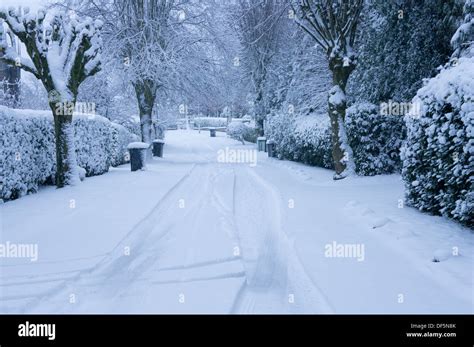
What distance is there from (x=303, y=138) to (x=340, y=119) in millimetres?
5293

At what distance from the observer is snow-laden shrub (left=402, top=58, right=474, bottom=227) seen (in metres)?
5.38

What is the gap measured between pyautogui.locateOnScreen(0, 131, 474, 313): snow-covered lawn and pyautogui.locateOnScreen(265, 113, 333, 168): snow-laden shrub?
17.8 ft

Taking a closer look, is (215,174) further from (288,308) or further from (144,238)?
(288,308)

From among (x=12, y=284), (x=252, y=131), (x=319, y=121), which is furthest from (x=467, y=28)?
(x=252, y=131)

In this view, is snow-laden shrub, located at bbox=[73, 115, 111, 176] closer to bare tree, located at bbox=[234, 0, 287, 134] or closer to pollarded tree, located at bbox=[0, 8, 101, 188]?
pollarded tree, located at bbox=[0, 8, 101, 188]

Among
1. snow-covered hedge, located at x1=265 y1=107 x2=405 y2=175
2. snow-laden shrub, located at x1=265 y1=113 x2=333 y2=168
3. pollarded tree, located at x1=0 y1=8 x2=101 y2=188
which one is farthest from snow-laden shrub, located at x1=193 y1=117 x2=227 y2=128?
pollarded tree, located at x1=0 y1=8 x2=101 y2=188

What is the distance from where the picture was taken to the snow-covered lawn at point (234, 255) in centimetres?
381

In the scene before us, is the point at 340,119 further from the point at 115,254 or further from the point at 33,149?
the point at 33,149

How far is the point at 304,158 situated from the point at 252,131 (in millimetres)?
18173

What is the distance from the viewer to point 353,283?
4215 millimetres

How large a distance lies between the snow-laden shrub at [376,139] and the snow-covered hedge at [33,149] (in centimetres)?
863

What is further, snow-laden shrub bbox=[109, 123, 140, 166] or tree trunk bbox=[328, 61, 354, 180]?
snow-laden shrub bbox=[109, 123, 140, 166]
